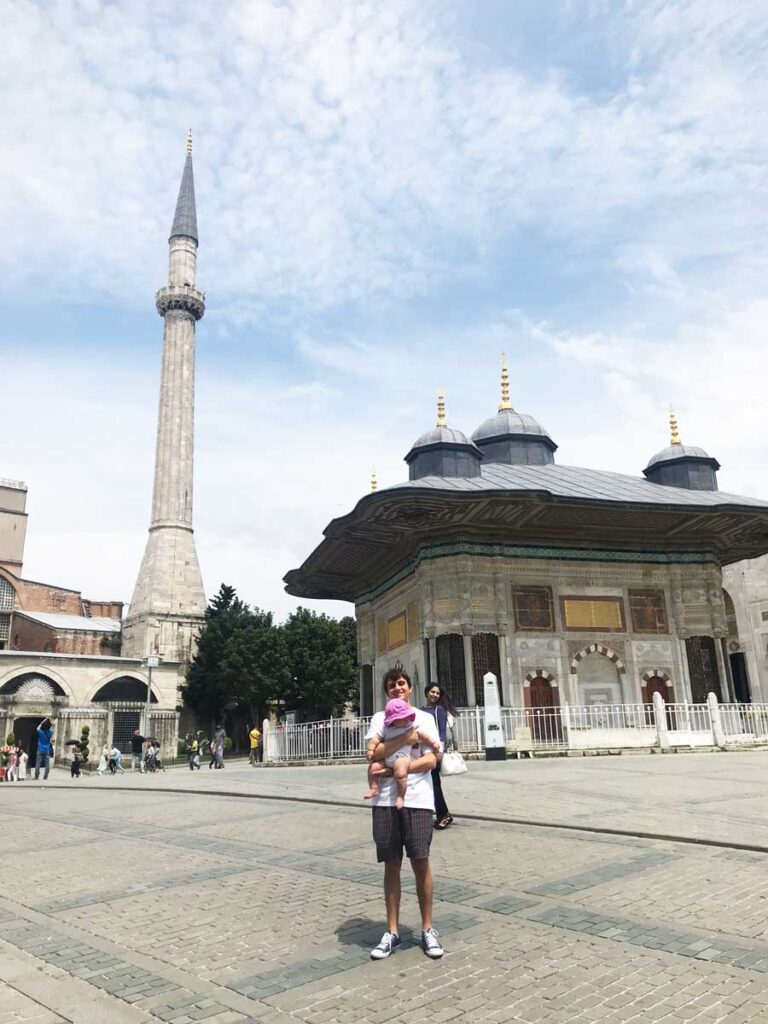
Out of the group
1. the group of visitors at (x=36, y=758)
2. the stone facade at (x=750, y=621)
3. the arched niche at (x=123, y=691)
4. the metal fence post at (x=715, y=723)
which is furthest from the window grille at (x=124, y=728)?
the metal fence post at (x=715, y=723)

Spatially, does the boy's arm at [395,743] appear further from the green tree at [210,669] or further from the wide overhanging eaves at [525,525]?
the green tree at [210,669]

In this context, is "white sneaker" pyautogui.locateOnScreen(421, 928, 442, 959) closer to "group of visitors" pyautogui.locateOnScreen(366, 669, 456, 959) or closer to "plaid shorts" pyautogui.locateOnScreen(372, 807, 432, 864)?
"group of visitors" pyautogui.locateOnScreen(366, 669, 456, 959)

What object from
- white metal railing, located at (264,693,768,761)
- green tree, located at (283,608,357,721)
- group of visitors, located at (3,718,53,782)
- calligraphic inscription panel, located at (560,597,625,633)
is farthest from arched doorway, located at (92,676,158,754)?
calligraphic inscription panel, located at (560,597,625,633)

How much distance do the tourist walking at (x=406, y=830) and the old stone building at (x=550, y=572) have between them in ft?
50.4

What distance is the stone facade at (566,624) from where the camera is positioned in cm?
2095

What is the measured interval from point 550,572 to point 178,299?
32879 mm

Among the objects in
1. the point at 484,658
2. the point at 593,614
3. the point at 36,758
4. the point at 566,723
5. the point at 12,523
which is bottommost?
the point at 36,758

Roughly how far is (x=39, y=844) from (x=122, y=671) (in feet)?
113

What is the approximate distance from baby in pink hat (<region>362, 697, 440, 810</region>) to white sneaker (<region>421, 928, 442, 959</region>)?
568 mm

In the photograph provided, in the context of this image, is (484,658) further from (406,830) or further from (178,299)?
(178,299)

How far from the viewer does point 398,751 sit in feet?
13.1

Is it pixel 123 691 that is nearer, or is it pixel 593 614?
pixel 593 614

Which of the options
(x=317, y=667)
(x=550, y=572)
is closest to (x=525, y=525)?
(x=550, y=572)

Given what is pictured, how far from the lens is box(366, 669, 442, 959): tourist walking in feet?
12.4
